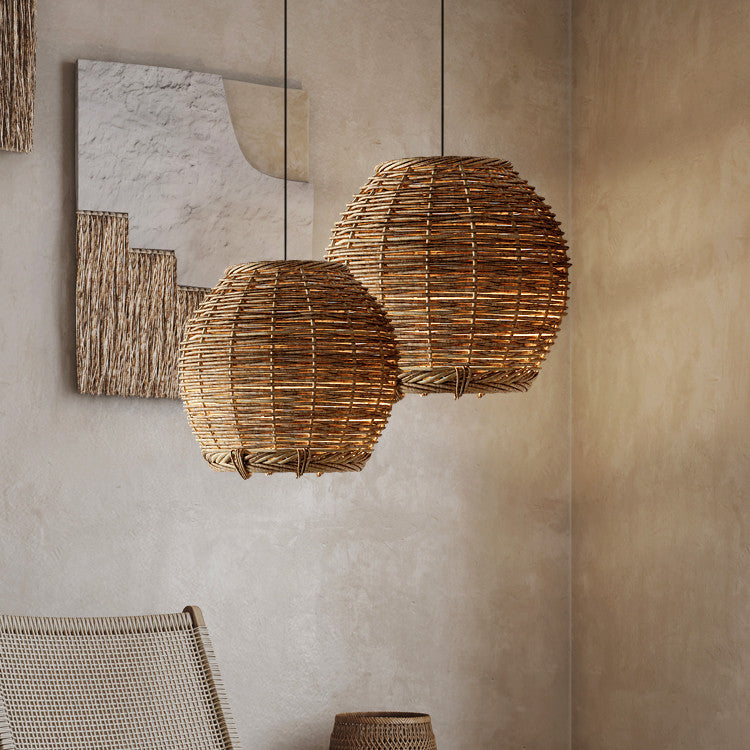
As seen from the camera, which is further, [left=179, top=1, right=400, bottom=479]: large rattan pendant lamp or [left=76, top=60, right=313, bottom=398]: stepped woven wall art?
[left=76, top=60, right=313, bottom=398]: stepped woven wall art

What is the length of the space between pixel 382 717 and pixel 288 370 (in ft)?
5.20

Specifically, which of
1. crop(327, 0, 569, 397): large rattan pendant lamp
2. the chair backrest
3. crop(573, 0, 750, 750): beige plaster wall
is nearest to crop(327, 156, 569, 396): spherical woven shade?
crop(327, 0, 569, 397): large rattan pendant lamp

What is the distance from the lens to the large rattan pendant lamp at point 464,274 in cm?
155

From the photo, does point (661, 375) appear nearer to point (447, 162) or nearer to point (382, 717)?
point (382, 717)

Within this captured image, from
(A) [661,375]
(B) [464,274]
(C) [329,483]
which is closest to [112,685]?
(C) [329,483]

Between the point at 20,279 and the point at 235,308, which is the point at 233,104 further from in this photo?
the point at 235,308

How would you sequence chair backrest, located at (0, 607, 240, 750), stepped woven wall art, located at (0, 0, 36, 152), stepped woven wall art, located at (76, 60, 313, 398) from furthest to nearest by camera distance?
1. stepped woven wall art, located at (76, 60, 313, 398)
2. stepped woven wall art, located at (0, 0, 36, 152)
3. chair backrest, located at (0, 607, 240, 750)

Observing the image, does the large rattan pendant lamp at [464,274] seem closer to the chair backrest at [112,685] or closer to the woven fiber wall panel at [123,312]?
the chair backrest at [112,685]

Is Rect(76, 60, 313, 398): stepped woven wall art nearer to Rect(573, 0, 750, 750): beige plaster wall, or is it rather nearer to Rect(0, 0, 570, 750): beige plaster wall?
Rect(0, 0, 570, 750): beige plaster wall

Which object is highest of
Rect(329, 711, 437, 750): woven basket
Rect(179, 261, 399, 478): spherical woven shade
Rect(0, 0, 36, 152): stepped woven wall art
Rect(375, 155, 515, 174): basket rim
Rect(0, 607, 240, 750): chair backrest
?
Rect(0, 0, 36, 152): stepped woven wall art

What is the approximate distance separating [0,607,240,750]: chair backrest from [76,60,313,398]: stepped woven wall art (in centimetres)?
59

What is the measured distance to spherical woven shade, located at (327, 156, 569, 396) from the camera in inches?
Result: 60.9

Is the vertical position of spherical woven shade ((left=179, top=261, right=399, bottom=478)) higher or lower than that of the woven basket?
higher

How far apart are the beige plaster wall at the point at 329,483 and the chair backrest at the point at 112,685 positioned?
327 mm
